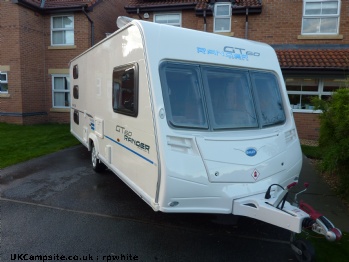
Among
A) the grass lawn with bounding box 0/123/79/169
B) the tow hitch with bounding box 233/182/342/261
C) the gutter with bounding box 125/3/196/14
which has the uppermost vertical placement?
the gutter with bounding box 125/3/196/14

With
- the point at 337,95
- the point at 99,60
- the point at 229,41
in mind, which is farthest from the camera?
the point at 99,60

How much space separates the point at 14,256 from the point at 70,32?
12798mm

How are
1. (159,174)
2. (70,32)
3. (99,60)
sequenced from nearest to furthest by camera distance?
(159,174), (99,60), (70,32)

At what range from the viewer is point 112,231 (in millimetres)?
3957

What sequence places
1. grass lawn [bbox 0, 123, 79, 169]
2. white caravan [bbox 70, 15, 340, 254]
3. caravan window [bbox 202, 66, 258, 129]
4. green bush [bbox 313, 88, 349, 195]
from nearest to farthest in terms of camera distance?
1. white caravan [bbox 70, 15, 340, 254]
2. caravan window [bbox 202, 66, 258, 129]
3. green bush [bbox 313, 88, 349, 195]
4. grass lawn [bbox 0, 123, 79, 169]

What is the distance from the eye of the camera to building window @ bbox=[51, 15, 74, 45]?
14086 millimetres

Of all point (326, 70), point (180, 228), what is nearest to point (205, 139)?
point (180, 228)

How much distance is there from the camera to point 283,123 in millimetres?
4352

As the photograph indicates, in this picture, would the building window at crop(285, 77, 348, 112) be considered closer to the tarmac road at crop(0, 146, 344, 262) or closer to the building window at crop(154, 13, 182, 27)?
the building window at crop(154, 13, 182, 27)

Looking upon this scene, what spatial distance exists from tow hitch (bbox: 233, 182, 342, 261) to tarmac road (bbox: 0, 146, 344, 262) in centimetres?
38

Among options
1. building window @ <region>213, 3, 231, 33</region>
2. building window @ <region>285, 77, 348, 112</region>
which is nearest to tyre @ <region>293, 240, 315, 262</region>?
building window @ <region>285, 77, 348, 112</region>

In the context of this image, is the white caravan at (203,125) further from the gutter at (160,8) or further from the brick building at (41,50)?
the brick building at (41,50)

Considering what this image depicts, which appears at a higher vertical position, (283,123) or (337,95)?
(337,95)

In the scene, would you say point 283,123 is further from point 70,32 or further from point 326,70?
point 70,32
